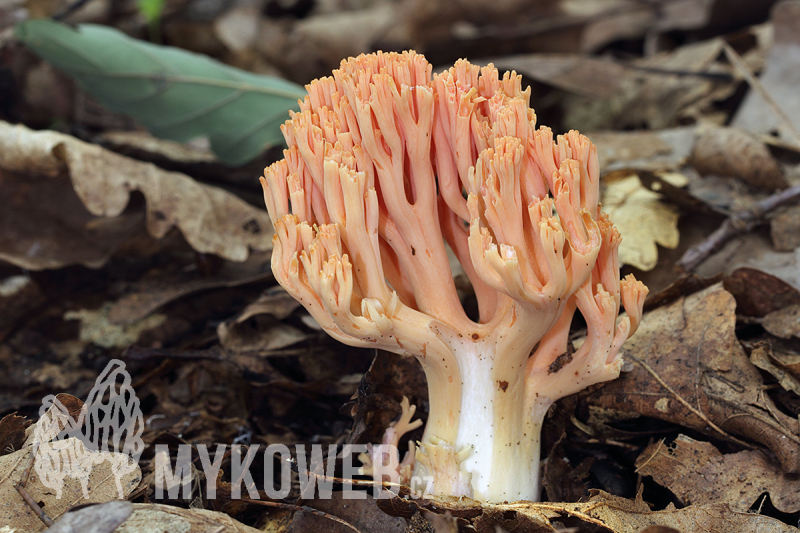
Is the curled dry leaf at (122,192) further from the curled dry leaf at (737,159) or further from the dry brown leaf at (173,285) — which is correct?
the curled dry leaf at (737,159)

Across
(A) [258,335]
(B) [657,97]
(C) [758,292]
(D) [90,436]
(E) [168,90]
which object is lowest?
(D) [90,436]

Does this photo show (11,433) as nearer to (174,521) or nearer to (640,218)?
(174,521)

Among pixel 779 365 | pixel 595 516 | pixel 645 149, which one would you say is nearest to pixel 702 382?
pixel 779 365

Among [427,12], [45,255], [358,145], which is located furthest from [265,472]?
[427,12]

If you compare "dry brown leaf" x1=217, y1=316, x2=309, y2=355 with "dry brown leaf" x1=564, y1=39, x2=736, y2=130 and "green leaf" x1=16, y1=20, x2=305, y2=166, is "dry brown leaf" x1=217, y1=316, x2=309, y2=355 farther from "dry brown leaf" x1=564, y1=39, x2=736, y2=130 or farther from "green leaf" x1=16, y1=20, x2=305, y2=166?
"dry brown leaf" x1=564, y1=39, x2=736, y2=130

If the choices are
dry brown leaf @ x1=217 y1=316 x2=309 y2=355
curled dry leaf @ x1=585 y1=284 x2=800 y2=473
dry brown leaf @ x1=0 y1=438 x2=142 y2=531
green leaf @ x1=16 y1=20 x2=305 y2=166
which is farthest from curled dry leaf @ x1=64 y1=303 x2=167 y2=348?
curled dry leaf @ x1=585 y1=284 x2=800 y2=473

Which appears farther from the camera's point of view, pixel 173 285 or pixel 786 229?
pixel 173 285

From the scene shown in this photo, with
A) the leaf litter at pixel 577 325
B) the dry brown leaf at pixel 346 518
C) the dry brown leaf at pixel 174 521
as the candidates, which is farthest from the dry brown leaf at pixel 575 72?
the dry brown leaf at pixel 174 521
